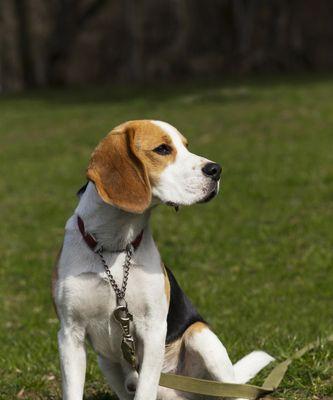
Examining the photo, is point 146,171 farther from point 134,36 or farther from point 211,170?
point 134,36

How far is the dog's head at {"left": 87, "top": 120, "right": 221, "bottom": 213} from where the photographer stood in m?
4.29

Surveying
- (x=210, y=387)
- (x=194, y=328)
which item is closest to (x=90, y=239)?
(x=194, y=328)

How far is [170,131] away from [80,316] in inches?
41.9

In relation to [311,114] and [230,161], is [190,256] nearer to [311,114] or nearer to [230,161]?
[230,161]

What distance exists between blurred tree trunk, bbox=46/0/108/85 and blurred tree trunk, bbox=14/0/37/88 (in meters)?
0.66

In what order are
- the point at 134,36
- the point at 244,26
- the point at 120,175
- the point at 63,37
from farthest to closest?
the point at 244,26 → the point at 63,37 → the point at 134,36 → the point at 120,175

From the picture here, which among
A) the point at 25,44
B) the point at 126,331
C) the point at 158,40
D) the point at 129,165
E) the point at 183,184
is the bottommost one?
the point at 158,40

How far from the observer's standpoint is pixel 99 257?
4.41m

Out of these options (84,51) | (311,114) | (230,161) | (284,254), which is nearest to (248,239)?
(284,254)

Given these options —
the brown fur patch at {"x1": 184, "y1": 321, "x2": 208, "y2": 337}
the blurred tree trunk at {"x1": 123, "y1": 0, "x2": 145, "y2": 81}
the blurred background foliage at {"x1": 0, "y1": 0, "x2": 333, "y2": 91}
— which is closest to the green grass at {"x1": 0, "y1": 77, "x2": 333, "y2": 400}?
the brown fur patch at {"x1": 184, "y1": 321, "x2": 208, "y2": 337}

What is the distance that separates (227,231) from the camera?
10.8 metres

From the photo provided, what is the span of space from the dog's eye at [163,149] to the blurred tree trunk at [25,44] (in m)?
29.5

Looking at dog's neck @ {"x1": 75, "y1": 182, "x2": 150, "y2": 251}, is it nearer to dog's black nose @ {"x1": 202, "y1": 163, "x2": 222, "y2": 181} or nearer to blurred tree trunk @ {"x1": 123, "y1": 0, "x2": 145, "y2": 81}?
dog's black nose @ {"x1": 202, "y1": 163, "x2": 222, "y2": 181}

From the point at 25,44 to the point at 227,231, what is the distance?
2421 centimetres
